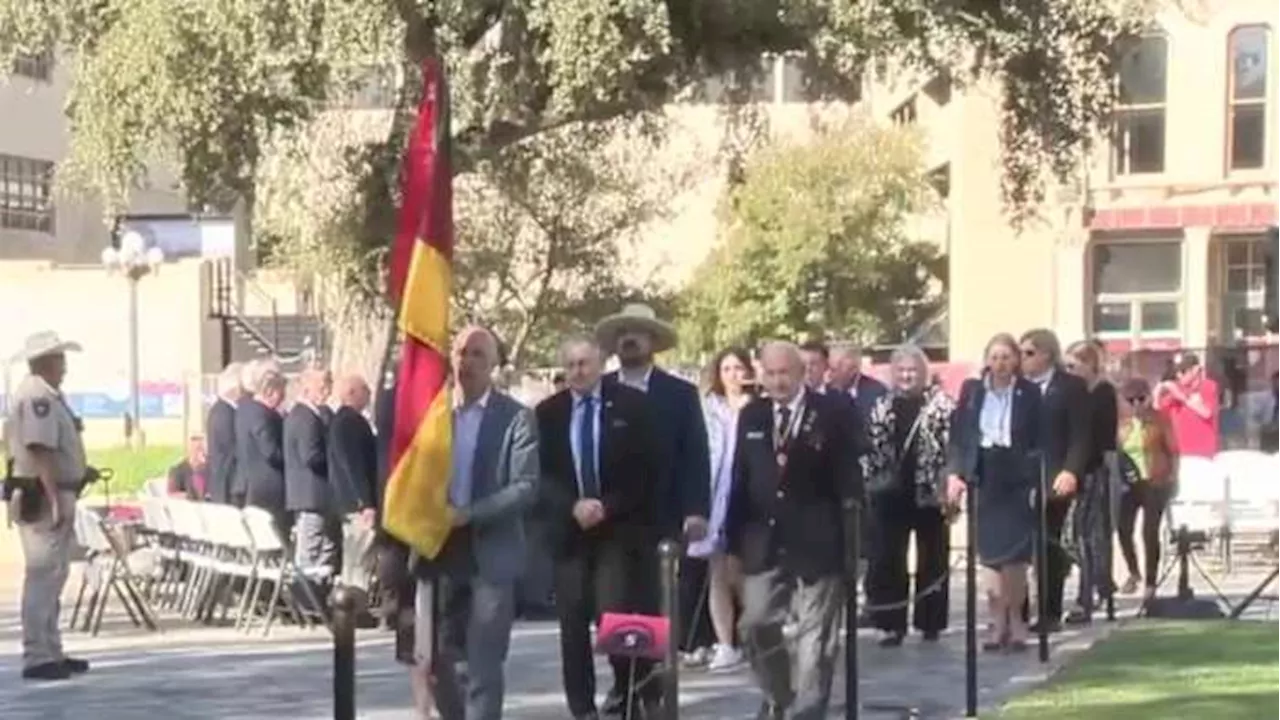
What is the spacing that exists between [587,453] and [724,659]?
313 centimetres

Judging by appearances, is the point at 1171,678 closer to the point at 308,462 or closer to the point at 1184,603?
the point at 1184,603

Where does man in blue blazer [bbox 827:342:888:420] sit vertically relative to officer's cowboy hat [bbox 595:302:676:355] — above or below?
below

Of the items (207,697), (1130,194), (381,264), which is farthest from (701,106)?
(1130,194)

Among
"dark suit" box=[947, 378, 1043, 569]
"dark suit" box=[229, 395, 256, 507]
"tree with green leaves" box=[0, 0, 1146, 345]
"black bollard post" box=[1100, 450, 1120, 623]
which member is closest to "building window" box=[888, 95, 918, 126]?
"tree with green leaves" box=[0, 0, 1146, 345]

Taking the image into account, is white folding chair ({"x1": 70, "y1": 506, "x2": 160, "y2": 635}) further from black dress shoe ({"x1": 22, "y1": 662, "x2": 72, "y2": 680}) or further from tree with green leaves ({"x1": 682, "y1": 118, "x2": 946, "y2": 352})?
tree with green leaves ({"x1": 682, "y1": 118, "x2": 946, "y2": 352})

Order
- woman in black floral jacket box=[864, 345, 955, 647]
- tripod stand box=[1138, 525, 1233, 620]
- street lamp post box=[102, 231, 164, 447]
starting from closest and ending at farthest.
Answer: woman in black floral jacket box=[864, 345, 955, 647] → tripod stand box=[1138, 525, 1233, 620] → street lamp post box=[102, 231, 164, 447]

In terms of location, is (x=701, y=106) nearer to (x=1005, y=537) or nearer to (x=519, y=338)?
(x=1005, y=537)

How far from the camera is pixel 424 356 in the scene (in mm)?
10133

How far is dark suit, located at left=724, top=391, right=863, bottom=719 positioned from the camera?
10844 mm

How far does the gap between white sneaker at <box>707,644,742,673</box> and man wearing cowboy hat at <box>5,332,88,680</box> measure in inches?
144

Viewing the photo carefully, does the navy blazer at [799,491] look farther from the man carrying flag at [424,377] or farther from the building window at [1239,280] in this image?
the building window at [1239,280]

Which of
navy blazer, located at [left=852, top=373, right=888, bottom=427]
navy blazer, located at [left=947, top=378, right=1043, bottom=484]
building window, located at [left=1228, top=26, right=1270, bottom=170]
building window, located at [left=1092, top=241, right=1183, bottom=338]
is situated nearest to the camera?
→ navy blazer, located at [left=947, top=378, right=1043, bottom=484]

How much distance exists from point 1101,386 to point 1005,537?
77.0 inches

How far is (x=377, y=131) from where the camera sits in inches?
761
